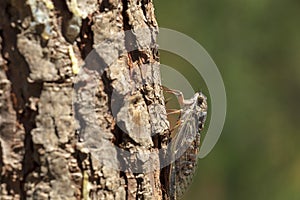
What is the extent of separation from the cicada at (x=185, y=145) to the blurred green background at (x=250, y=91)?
217 cm

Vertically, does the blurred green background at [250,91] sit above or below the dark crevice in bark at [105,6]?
above

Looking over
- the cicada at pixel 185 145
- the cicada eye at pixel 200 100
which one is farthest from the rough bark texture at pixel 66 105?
the cicada eye at pixel 200 100

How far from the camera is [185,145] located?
188 centimetres

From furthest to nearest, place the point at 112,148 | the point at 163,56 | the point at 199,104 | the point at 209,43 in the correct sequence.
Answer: the point at 209,43
the point at 163,56
the point at 199,104
the point at 112,148

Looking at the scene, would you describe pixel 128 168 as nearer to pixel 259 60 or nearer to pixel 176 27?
pixel 176 27

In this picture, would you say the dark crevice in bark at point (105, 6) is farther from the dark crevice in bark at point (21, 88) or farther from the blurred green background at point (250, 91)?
the blurred green background at point (250, 91)

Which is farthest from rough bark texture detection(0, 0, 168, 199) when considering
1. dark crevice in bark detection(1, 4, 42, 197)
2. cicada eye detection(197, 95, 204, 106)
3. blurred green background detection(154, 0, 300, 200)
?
blurred green background detection(154, 0, 300, 200)

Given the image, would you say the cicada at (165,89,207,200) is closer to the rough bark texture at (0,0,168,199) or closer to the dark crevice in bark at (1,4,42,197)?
the rough bark texture at (0,0,168,199)

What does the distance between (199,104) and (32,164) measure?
82 centimetres

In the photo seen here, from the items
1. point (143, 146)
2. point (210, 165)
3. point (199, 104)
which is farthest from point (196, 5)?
point (143, 146)

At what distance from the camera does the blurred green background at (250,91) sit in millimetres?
4473

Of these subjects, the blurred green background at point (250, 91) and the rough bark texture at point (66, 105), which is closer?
the rough bark texture at point (66, 105)

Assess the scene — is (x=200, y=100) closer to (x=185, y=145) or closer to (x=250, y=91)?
(x=185, y=145)

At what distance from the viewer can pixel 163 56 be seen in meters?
4.28
